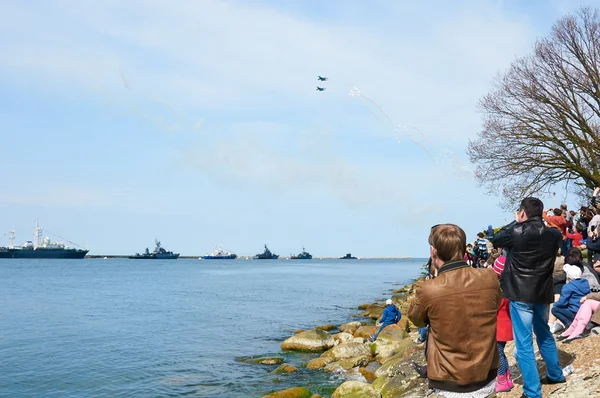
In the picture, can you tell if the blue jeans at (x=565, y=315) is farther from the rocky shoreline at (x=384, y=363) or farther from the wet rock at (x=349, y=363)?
the wet rock at (x=349, y=363)

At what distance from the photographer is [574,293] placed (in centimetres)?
891

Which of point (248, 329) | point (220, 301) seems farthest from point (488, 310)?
point (220, 301)

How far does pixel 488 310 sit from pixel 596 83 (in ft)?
A: 74.5

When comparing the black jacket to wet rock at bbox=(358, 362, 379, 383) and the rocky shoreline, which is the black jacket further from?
wet rock at bbox=(358, 362, 379, 383)

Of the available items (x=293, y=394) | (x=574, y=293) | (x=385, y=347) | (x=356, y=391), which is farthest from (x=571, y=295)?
(x=385, y=347)

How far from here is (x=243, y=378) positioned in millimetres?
17328

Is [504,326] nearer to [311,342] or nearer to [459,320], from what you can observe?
[459,320]

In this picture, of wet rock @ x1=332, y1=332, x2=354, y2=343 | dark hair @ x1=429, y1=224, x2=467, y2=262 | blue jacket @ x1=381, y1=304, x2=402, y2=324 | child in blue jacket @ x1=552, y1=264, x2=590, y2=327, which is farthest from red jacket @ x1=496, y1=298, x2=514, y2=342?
wet rock @ x1=332, y1=332, x2=354, y2=343

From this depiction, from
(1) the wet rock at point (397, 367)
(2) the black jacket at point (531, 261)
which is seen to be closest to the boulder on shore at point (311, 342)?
(1) the wet rock at point (397, 367)

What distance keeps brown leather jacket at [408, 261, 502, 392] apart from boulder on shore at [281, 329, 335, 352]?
1768cm

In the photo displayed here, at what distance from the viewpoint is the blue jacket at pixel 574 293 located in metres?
8.81

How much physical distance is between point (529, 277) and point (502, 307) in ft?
5.18

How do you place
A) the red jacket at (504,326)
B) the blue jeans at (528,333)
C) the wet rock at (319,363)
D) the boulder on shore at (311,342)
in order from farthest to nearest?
1. the boulder on shore at (311,342)
2. the wet rock at (319,363)
3. the red jacket at (504,326)
4. the blue jeans at (528,333)

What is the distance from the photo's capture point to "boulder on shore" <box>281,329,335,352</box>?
831 inches
